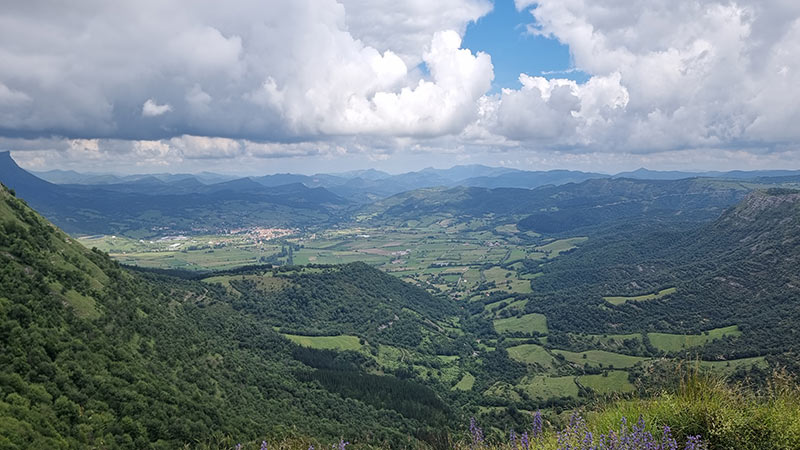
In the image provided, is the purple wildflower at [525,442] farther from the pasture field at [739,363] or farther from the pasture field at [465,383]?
the pasture field at [465,383]

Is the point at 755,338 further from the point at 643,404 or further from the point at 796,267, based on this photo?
the point at 643,404

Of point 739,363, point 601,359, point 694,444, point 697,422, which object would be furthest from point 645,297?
point 694,444

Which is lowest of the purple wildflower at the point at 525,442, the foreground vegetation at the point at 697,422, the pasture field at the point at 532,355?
the pasture field at the point at 532,355

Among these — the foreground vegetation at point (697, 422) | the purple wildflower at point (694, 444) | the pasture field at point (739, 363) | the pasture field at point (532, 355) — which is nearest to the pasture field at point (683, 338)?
the pasture field at point (739, 363)

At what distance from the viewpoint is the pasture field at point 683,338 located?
13675 cm

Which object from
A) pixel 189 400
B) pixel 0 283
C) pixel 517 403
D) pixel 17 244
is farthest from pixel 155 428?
pixel 517 403

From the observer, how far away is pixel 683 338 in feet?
482

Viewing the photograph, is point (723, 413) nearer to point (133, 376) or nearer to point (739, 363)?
point (133, 376)

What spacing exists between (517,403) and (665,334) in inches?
3177

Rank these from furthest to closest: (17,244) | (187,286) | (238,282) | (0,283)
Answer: (238,282)
(187,286)
(17,244)
(0,283)

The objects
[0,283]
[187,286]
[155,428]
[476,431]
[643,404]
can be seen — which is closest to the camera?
[643,404]

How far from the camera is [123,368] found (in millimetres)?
50938

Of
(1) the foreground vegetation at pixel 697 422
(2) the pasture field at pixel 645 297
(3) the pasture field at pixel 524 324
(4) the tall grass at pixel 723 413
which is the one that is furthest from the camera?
(2) the pasture field at pixel 645 297

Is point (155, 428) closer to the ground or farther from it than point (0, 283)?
closer to the ground
